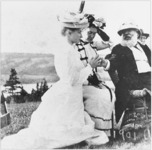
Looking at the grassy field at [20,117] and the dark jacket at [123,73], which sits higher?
the dark jacket at [123,73]

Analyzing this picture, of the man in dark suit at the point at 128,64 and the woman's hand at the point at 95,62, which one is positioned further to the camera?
the man in dark suit at the point at 128,64

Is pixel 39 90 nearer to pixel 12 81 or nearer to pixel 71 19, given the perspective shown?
pixel 12 81

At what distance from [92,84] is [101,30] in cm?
47

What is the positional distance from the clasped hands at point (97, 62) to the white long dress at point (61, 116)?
68mm

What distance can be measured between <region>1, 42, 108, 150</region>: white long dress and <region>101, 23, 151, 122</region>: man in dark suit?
32cm

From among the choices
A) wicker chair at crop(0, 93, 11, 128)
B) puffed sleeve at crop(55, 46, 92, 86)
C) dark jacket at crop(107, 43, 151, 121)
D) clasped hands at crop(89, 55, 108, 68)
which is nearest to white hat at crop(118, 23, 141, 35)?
dark jacket at crop(107, 43, 151, 121)

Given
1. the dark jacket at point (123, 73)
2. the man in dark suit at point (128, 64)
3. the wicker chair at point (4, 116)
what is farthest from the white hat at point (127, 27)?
the wicker chair at point (4, 116)

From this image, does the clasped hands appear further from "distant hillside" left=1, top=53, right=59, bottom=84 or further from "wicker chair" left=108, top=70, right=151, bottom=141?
"distant hillside" left=1, top=53, right=59, bottom=84

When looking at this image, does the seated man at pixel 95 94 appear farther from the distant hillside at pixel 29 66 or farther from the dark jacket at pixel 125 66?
the distant hillside at pixel 29 66

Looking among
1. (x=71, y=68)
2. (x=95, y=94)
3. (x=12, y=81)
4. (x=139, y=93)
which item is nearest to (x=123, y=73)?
(x=139, y=93)

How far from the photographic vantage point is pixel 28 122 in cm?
354

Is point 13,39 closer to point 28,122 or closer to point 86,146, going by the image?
point 28,122

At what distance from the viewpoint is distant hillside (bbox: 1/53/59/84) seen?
3.55m

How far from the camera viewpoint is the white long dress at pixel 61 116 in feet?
11.5
